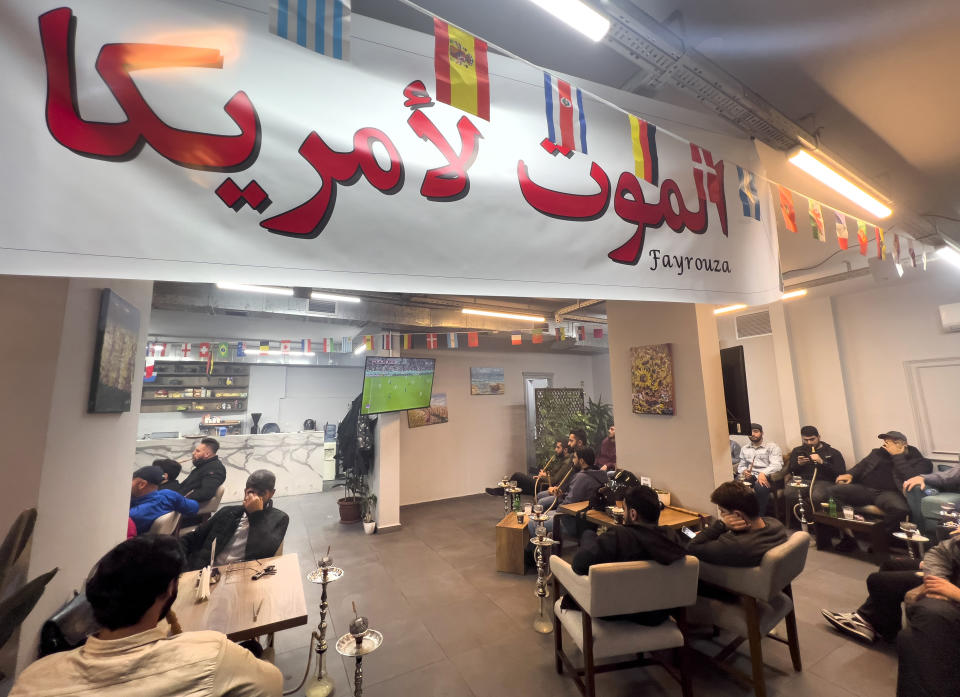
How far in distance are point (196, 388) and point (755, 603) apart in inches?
356

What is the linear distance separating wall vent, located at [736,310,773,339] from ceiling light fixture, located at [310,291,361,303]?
6325 mm

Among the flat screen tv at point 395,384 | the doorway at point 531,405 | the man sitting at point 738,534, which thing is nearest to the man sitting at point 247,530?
the flat screen tv at point 395,384

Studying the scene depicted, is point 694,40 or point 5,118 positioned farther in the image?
point 694,40

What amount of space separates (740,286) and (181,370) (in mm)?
9122

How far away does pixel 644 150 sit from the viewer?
1.52 metres

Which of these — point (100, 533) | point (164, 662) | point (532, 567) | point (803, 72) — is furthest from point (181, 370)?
point (803, 72)

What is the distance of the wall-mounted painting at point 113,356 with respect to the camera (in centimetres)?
160

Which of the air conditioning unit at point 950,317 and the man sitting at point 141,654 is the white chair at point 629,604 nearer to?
the man sitting at point 141,654

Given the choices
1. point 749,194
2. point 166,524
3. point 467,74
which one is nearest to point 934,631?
point 749,194

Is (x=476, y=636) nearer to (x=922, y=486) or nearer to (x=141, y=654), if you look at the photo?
(x=141, y=654)

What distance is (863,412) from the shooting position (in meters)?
5.19

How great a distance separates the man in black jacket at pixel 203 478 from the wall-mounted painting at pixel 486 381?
4031 mm

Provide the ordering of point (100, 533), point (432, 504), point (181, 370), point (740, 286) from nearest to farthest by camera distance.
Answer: point (740, 286)
point (100, 533)
point (432, 504)
point (181, 370)

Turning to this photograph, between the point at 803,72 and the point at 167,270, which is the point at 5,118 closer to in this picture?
the point at 167,270
